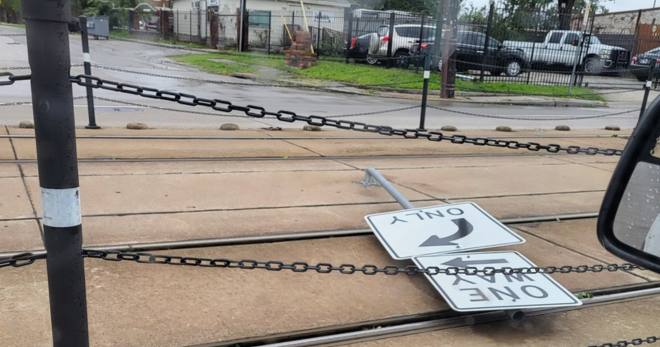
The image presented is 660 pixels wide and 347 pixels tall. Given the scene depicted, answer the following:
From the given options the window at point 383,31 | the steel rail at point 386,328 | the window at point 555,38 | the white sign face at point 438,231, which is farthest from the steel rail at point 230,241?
the window at point 555,38

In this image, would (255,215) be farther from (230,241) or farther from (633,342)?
(633,342)

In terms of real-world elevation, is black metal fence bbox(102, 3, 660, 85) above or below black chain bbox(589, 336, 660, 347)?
above

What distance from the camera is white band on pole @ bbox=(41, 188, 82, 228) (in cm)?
179

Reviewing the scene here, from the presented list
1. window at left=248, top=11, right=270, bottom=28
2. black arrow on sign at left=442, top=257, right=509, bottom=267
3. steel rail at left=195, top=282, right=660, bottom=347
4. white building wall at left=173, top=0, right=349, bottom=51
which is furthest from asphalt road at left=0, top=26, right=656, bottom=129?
white building wall at left=173, top=0, right=349, bottom=51

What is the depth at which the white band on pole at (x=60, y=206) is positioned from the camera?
1.79m

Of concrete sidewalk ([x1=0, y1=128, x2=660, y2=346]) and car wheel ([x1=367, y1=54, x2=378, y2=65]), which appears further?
car wheel ([x1=367, y1=54, x2=378, y2=65])

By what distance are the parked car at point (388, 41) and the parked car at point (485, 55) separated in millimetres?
612

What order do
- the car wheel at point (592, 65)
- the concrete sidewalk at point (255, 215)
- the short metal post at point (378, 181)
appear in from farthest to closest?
1. the car wheel at point (592, 65)
2. the short metal post at point (378, 181)
3. the concrete sidewalk at point (255, 215)

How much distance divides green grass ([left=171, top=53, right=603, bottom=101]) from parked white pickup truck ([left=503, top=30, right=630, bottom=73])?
1717 mm

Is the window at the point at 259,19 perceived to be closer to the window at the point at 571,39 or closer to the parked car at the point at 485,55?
the parked car at the point at 485,55

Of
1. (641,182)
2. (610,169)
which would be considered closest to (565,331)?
(641,182)

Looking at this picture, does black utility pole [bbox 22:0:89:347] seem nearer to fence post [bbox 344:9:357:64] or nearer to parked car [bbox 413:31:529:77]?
parked car [bbox 413:31:529:77]

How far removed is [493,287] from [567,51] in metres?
22.5

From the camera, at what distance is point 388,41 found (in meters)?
22.9
